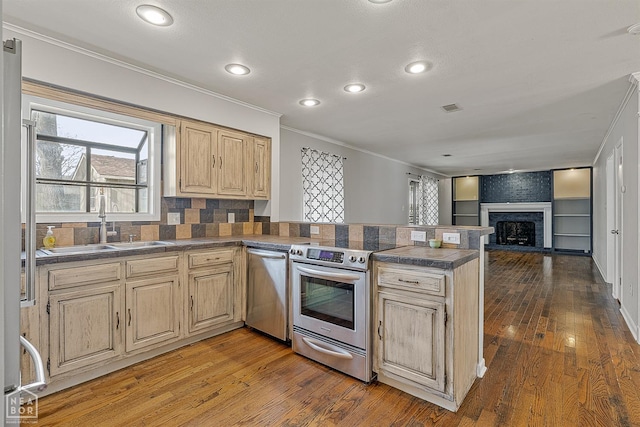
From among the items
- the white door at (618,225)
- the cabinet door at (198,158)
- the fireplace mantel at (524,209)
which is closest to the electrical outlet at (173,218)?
the cabinet door at (198,158)

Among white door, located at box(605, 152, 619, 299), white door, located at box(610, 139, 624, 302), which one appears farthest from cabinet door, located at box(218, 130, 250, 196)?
white door, located at box(605, 152, 619, 299)

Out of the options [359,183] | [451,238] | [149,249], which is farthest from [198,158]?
[359,183]

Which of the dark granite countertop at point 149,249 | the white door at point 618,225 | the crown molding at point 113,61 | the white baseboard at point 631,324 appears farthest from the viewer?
the white door at point 618,225

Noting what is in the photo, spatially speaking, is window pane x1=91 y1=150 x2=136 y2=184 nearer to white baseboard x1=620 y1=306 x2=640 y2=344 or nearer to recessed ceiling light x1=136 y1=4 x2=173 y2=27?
recessed ceiling light x1=136 y1=4 x2=173 y2=27

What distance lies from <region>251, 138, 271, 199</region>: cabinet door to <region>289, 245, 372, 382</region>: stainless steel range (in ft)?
4.22

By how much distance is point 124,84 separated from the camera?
262 cm

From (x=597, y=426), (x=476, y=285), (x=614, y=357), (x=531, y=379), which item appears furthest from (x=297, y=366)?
(x=614, y=357)

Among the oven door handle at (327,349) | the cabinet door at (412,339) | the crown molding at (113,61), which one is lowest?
the oven door handle at (327,349)

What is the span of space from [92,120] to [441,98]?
3353 mm

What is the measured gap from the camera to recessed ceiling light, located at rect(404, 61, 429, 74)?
8.47 feet

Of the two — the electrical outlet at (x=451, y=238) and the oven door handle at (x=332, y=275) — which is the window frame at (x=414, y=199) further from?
the oven door handle at (x=332, y=275)

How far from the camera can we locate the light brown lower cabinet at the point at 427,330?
1.88 m

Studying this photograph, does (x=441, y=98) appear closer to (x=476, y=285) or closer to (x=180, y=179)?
(x=476, y=285)

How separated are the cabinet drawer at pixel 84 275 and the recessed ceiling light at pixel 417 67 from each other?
274 centimetres
